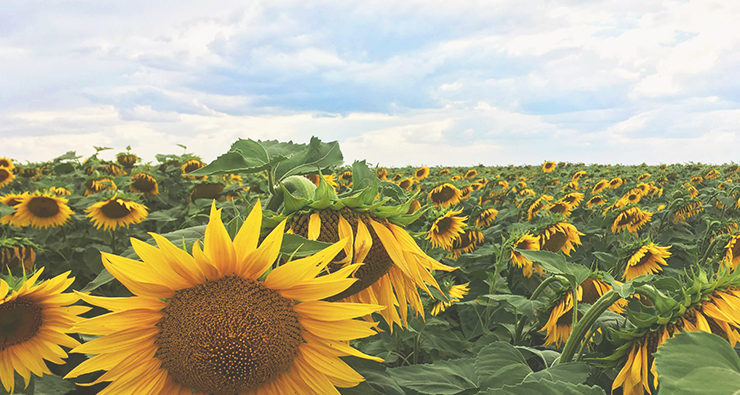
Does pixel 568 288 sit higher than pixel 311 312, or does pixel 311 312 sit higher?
pixel 311 312

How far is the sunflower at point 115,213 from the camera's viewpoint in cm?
370

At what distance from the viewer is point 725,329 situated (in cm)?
101

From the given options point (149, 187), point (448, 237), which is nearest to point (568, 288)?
point (448, 237)

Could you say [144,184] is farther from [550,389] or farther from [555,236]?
[550,389]

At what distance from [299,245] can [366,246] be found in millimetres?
184

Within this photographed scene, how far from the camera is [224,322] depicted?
84 cm

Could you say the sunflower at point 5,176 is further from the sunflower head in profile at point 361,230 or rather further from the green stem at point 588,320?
the green stem at point 588,320

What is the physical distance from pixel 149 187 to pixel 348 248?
17.0ft

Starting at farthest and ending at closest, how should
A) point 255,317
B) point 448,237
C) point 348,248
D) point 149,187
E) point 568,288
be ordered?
point 149,187
point 448,237
point 568,288
point 348,248
point 255,317

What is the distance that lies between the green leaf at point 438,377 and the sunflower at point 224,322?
0.92 ft

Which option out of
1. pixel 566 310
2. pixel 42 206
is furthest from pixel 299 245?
pixel 42 206

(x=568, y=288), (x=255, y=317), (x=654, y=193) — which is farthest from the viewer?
(x=654, y=193)

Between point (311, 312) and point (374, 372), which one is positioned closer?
point (311, 312)

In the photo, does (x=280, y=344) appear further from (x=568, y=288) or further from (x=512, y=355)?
(x=568, y=288)
